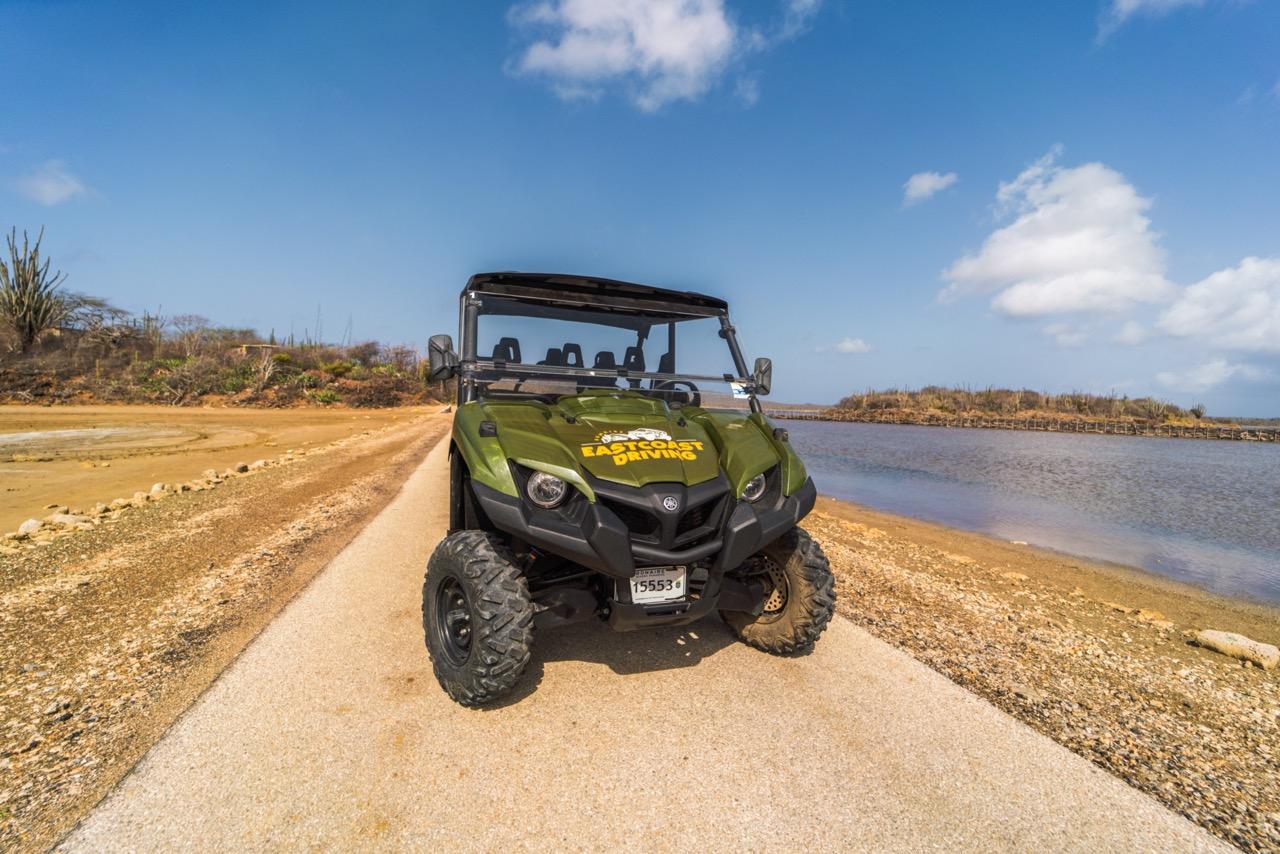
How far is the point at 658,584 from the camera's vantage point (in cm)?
264

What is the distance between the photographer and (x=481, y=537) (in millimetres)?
2779

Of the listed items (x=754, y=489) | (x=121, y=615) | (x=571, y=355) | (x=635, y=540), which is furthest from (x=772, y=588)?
(x=121, y=615)

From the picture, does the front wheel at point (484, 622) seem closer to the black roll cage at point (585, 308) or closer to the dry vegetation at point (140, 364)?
the black roll cage at point (585, 308)

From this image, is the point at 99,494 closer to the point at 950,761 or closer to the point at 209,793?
the point at 209,793

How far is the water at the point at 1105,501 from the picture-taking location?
921 centimetres

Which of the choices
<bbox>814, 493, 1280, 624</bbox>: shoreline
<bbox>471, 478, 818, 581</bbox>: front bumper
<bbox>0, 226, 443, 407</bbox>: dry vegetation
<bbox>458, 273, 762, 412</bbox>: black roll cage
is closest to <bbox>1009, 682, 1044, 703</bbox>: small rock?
<bbox>471, 478, 818, 581</bbox>: front bumper

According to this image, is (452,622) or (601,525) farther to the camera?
(452,622)

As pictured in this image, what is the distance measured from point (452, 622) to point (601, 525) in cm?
110

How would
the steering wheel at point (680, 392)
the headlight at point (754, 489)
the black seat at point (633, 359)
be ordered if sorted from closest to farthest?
the headlight at point (754, 489)
the steering wheel at point (680, 392)
the black seat at point (633, 359)

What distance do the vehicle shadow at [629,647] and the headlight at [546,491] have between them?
3.60 ft

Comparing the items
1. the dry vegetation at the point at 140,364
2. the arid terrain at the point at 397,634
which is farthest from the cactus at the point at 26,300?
the arid terrain at the point at 397,634

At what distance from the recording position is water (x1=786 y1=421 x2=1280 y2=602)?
30.2ft

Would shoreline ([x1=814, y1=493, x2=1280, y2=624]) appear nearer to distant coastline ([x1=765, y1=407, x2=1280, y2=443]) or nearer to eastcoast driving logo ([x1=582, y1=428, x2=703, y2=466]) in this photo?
eastcoast driving logo ([x1=582, y1=428, x2=703, y2=466])

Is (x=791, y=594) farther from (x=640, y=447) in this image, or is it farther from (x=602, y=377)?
(x=602, y=377)
